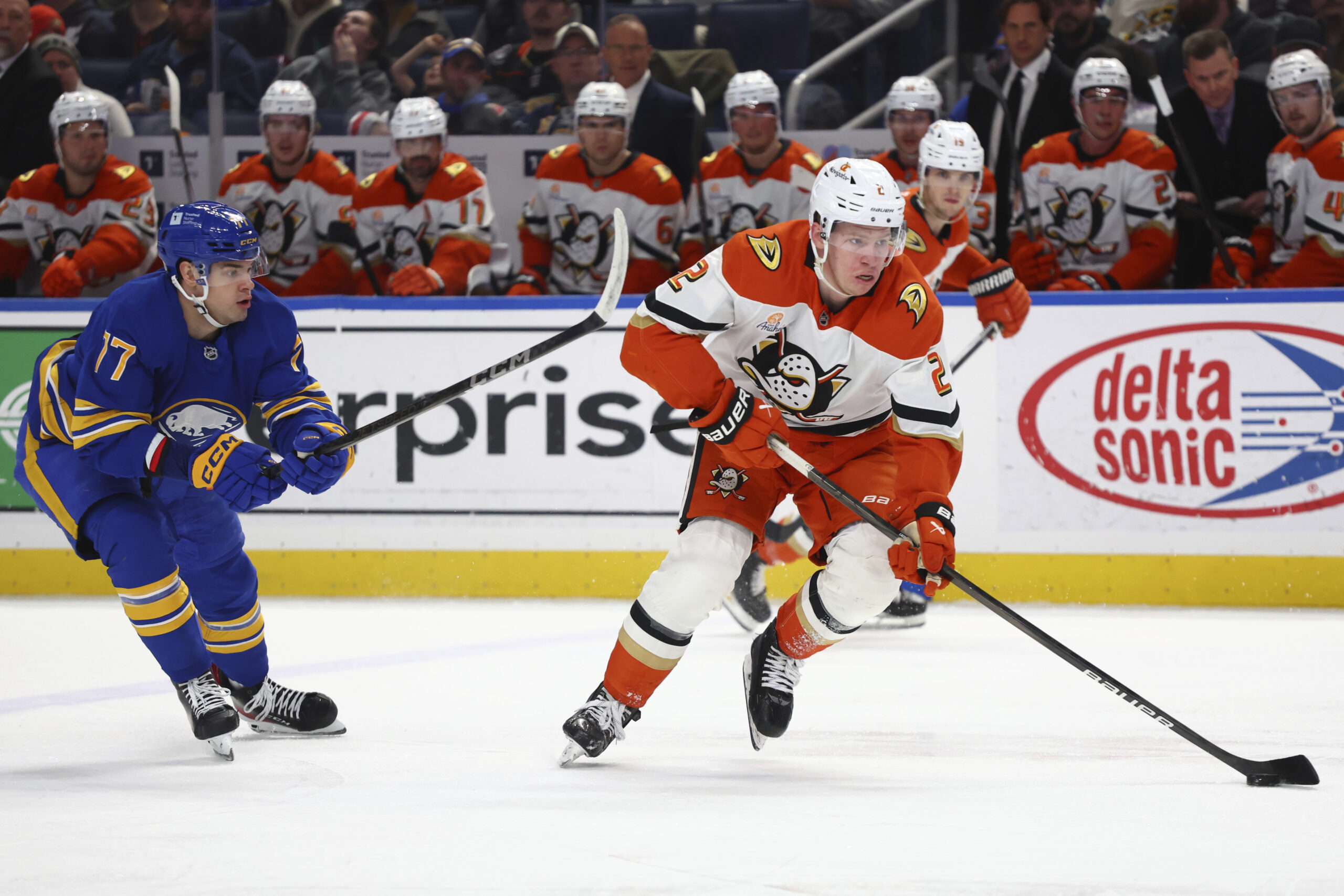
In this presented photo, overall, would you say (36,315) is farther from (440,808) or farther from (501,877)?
(501,877)

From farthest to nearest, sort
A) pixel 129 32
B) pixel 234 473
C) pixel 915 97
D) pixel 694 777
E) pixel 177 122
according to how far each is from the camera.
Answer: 1. pixel 129 32
2. pixel 177 122
3. pixel 915 97
4. pixel 234 473
5. pixel 694 777

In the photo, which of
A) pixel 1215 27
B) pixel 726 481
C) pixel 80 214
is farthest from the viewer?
pixel 80 214

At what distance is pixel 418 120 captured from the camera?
589 cm

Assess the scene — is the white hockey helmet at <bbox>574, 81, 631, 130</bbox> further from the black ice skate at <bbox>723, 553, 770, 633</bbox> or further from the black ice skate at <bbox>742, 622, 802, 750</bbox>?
the black ice skate at <bbox>742, 622, 802, 750</bbox>

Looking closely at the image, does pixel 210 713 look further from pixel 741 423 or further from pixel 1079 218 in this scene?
pixel 1079 218

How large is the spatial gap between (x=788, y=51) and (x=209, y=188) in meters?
2.67

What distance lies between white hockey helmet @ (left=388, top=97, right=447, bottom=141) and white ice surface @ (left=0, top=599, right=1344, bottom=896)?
225 cm

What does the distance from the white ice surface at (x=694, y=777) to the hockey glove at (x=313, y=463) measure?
59 cm

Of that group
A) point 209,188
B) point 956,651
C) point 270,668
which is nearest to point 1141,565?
point 956,651

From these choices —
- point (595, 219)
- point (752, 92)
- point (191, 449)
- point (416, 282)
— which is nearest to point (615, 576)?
point (416, 282)

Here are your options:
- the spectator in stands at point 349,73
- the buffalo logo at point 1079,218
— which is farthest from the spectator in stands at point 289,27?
the buffalo logo at point 1079,218

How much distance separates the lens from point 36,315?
5.62 meters

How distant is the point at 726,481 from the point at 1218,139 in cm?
352

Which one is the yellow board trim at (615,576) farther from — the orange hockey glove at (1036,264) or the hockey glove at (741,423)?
the hockey glove at (741,423)
